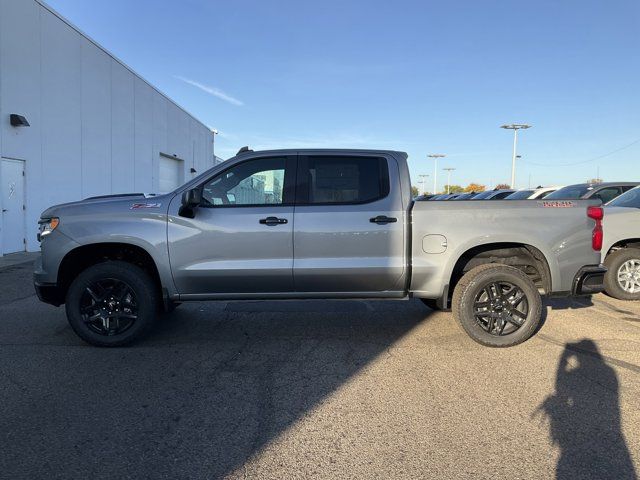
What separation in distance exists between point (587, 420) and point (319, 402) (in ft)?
6.40

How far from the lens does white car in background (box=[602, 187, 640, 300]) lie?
717 cm

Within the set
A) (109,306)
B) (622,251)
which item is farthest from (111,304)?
(622,251)

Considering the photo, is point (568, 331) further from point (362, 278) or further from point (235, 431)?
point (235, 431)

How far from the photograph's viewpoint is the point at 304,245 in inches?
190

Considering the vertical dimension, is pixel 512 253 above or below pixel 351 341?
above

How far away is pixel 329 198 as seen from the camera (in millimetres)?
4973

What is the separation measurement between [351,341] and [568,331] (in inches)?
104

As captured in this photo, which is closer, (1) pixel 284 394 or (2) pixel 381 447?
(2) pixel 381 447

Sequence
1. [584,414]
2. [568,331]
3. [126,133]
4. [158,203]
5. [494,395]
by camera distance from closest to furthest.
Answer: [584,414]
[494,395]
[158,203]
[568,331]
[126,133]

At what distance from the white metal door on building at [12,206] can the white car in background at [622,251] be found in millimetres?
12988

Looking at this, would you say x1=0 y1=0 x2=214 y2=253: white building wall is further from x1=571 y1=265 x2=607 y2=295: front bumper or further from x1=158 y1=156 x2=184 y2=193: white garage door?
x1=571 y1=265 x2=607 y2=295: front bumper

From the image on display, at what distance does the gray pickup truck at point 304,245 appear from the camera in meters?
4.80

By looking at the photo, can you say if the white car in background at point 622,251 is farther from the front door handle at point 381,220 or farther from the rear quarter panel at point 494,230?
the front door handle at point 381,220

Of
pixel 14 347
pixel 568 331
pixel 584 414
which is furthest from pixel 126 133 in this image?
pixel 584 414
